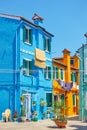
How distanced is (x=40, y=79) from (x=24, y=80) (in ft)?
10.4

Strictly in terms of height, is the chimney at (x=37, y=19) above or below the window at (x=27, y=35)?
above

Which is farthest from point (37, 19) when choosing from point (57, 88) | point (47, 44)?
point (57, 88)

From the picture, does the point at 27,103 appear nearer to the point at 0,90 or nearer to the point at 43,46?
the point at 0,90

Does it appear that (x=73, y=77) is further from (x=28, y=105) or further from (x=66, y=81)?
(x=28, y=105)

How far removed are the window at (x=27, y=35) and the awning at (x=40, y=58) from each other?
44.4 inches

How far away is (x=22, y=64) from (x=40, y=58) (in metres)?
3.02

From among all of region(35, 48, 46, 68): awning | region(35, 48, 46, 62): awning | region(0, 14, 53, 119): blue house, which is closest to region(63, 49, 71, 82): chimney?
region(0, 14, 53, 119): blue house

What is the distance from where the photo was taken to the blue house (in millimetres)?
31812

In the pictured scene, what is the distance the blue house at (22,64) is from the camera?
31.8 metres

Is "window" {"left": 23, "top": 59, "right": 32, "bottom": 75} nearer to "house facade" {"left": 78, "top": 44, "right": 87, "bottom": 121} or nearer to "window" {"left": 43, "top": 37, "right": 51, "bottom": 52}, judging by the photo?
"window" {"left": 43, "top": 37, "right": 51, "bottom": 52}

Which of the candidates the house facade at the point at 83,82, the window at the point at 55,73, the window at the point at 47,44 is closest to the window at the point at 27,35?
the window at the point at 47,44

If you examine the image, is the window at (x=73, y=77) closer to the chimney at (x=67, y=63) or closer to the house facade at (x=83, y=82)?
the chimney at (x=67, y=63)

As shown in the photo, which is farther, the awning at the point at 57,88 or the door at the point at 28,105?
the awning at the point at 57,88

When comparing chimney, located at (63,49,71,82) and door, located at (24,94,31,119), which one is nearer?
door, located at (24,94,31,119)
